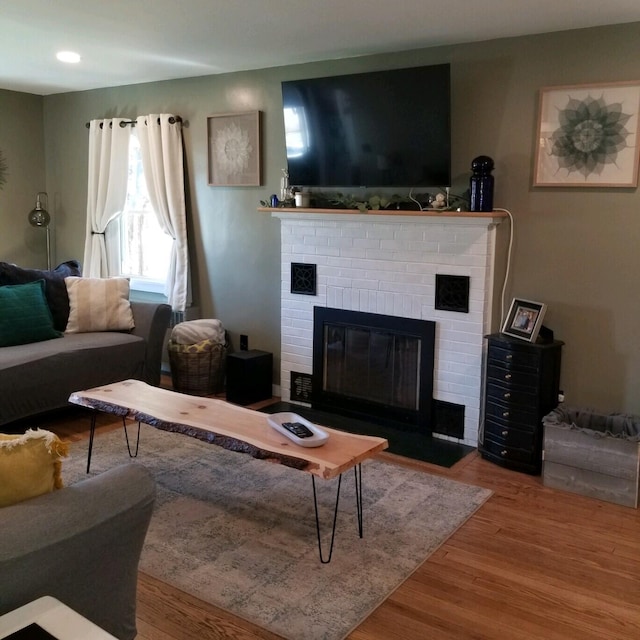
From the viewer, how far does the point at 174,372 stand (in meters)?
4.99

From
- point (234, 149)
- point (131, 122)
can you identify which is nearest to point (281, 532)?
point (234, 149)

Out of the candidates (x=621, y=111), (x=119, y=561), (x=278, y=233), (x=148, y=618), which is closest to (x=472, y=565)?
(x=148, y=618)

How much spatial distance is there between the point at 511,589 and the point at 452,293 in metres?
1.90

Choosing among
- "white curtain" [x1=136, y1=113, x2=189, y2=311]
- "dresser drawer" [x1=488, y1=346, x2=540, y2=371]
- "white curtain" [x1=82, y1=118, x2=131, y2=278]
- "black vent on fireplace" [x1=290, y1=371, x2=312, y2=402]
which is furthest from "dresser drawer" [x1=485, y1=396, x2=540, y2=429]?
"white curtain" [x1=82, y1=118, x2=131, y2=278]

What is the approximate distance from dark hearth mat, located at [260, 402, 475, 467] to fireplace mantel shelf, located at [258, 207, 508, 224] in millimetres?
1315

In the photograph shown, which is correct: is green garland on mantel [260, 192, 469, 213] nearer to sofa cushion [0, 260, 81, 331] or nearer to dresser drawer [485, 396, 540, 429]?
dresser drawer [485, 396, 540, 429]

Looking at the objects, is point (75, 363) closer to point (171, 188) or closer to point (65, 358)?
point (65, 358)

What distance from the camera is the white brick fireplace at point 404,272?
394cm

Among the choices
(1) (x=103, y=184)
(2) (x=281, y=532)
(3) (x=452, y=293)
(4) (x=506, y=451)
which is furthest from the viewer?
(1) (x=103, y=184)

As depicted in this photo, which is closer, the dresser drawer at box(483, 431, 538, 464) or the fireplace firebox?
the dresser drawer at box(483, 431, 538, 464)

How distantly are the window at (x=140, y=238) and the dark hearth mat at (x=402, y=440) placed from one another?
1796 millimetres

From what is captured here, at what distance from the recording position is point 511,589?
99.7 inches

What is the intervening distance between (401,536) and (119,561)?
1452 millimetres

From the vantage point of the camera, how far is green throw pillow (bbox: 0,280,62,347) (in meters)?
4.19
